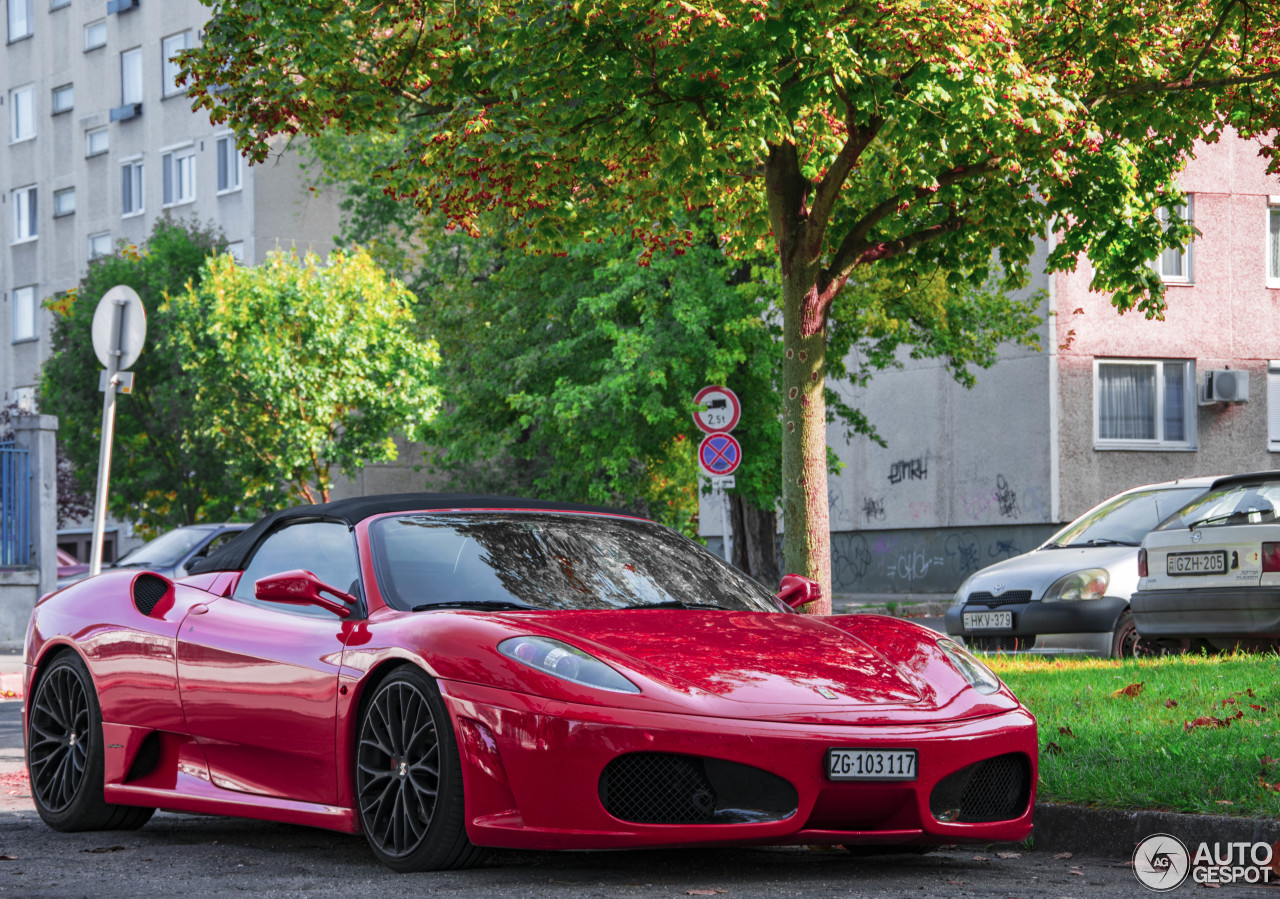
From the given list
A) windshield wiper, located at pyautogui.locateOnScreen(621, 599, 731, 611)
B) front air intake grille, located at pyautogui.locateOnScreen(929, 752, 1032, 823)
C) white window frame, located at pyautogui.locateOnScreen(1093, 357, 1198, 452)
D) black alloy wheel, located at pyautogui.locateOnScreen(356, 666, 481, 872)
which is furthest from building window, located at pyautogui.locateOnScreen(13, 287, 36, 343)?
front air intake grille, located at pyautogui.locateOnScreen(929, 752, 1032, 823)

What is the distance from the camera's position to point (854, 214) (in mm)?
12695

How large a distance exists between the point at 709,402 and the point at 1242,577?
7734 millimetres

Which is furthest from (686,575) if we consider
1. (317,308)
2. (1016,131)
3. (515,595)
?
(317,308)

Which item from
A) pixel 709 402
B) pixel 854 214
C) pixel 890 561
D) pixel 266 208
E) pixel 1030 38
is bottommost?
pixel 890 561

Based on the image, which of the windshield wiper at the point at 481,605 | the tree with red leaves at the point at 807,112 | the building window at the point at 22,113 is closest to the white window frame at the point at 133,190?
the building window at the point at 22,113

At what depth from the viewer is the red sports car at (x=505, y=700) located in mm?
4957

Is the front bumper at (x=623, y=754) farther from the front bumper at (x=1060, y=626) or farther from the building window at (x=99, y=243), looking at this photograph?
the building window at (x=99, y=243)

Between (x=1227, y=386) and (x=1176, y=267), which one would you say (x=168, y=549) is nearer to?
(x=1227, y=386)

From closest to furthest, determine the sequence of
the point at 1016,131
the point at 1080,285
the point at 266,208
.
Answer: the point at 1016,131, the point at 1080,285, the point at 266,208

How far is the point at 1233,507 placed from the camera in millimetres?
11031

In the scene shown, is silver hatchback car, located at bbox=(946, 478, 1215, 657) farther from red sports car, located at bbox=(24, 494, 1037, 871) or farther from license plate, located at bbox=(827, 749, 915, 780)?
license plate, located at bbox=(827, 749, 915, 780)

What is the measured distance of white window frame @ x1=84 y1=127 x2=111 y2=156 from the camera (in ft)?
169

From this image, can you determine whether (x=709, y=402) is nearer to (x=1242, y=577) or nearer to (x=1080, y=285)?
(x=1242, y=577)

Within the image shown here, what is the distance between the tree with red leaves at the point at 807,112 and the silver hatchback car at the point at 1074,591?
192cm
